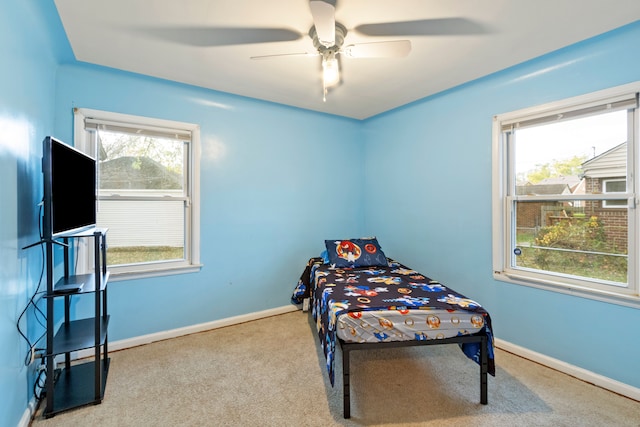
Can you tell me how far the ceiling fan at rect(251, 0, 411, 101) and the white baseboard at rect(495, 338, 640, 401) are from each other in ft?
8.11

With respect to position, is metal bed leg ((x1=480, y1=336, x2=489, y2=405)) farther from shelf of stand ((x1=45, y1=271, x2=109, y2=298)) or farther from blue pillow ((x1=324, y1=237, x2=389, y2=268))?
shelf of stand ((x1=45, y1=271, x2=109, y2=298))

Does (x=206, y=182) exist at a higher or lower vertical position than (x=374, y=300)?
higher

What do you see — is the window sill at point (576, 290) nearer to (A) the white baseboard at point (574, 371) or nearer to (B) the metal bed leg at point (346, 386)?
(A) the white baseboard at point (574, 371)

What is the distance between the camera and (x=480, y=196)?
266 centimetres

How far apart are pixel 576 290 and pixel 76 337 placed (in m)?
3.39

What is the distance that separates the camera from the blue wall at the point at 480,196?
194 cm

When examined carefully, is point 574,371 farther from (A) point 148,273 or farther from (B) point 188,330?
(A) point 148,273

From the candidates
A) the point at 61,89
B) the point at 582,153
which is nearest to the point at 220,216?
the point at 61,89

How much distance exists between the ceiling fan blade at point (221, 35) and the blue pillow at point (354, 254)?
1978mm

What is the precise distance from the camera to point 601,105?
199 cm

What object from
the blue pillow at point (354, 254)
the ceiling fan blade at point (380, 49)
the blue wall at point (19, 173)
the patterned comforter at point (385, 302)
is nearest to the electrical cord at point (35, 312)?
the blue wall at point (19, 173)

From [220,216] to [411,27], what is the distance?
2313 mm

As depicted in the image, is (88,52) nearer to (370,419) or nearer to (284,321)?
(284,321)

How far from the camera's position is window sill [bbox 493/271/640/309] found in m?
1.87
